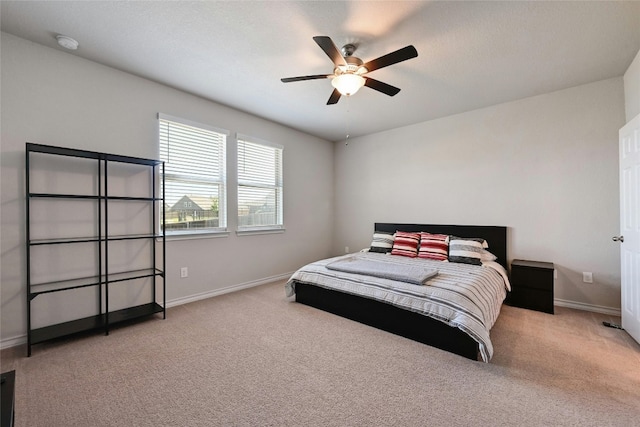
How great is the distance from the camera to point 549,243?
3371 mm

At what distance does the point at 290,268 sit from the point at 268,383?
9.54 feet

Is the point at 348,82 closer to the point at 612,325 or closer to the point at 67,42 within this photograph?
the point at 67,42

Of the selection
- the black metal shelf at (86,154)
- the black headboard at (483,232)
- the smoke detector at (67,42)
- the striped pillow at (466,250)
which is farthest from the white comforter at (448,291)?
the smoke detector at (67,42)

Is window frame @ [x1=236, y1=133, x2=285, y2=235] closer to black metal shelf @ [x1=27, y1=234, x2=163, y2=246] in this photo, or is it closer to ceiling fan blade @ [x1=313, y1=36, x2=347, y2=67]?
black metal shelf @ [x1=27, y1=234, x2=163, y2=246]

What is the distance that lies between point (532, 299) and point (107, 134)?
16.7 ft

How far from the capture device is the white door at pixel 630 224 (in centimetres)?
232

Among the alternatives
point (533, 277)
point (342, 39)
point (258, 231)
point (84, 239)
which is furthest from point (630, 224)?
point (84, 239)

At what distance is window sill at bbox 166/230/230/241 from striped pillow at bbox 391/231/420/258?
8.17ft

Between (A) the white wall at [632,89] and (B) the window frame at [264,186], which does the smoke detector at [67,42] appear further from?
(A) the white wall at [632,89]

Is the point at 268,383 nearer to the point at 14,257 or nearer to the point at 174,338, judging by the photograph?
the point at 174,338

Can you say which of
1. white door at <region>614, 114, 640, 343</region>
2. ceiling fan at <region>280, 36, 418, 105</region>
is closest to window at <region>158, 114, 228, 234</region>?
ceiling fan at <region>280, 36, 418, 105</region>

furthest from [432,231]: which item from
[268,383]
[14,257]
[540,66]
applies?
[14,257]

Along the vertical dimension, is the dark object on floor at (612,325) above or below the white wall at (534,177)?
below

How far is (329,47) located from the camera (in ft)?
6.29
